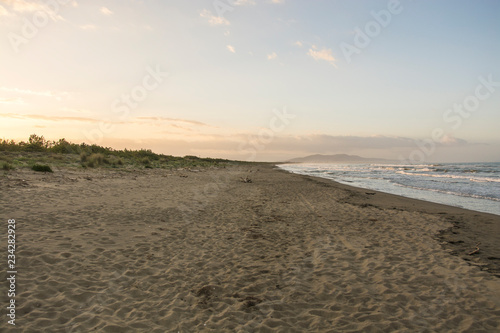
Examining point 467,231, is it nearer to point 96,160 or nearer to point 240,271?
point 240,271

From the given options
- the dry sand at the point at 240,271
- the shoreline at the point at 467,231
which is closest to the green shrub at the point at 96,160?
the dry sand at the point at 240,271

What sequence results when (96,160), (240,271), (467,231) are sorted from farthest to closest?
(96,160)
(467,231)
(240,271)

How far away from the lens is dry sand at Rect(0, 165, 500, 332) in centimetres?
406

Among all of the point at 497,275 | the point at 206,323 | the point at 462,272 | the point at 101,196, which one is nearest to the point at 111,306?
the point at 206,323

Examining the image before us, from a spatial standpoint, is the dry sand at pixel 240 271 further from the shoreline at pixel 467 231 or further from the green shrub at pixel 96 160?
the green shrub at pixel 96 160

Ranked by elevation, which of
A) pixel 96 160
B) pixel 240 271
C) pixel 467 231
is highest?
pixel 96 160

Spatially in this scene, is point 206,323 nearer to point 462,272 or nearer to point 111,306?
point 111,306

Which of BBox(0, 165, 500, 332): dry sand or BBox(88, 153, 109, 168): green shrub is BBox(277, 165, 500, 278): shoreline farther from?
BBox(88, 153, 109, 168): green shrub

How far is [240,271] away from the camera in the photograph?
5785 mm

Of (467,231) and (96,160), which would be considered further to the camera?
(96,160)

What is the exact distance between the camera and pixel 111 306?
13.9 feet

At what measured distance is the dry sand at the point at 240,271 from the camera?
4.06 metres

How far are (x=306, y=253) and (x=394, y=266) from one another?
1.97 meters

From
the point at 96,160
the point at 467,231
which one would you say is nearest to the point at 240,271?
the point at 467,231
